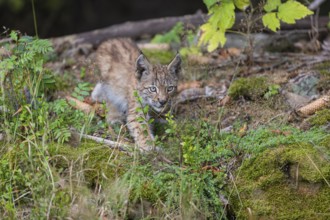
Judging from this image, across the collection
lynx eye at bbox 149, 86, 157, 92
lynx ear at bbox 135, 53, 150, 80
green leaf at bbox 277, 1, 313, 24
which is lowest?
lynx eye at bbox 149, 86, 157, 92

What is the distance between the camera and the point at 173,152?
5816mm

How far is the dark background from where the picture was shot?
13.1 meters

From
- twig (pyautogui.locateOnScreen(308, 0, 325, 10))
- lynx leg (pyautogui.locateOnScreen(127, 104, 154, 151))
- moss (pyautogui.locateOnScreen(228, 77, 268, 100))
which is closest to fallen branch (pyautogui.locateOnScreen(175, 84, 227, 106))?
moss (pyautogui.locateOnScreen(228, 77, 268, 100))

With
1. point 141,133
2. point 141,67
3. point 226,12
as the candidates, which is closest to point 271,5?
point 226,12

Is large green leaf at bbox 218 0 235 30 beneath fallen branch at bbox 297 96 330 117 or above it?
above

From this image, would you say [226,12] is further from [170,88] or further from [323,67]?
[323,67]

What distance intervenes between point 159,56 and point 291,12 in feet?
7.69

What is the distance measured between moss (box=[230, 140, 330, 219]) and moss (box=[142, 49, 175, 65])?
343cm

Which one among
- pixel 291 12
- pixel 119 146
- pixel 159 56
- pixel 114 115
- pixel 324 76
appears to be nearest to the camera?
pixel 119 146

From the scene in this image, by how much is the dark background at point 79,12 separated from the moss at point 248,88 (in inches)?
253

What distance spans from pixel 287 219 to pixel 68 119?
2386 millimetres

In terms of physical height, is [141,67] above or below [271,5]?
below

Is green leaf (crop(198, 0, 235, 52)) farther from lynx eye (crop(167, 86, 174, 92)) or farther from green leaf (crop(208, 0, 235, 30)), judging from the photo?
lynx eye (crop(167, 86, 174, 92))

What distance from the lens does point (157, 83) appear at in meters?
6.72
